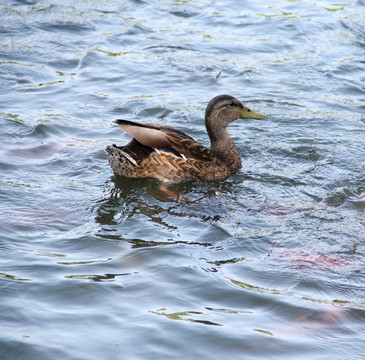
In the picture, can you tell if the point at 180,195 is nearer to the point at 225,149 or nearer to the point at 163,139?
the point at 163,139

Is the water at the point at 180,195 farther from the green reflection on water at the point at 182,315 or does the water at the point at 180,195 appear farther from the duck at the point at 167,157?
the duck at the point at 167,157

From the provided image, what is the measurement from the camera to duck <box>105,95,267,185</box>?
763cm

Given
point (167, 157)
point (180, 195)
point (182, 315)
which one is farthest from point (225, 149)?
point (182, 315)

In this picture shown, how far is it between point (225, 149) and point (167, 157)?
0.91 metres

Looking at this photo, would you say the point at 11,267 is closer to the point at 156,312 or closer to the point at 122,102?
the point at 156,312

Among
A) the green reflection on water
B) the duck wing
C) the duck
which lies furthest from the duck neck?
the green reflection on water

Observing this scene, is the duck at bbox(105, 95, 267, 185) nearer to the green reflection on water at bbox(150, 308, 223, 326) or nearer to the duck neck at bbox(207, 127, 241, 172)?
the duck neck at bbox(207, 127, 241, 172)

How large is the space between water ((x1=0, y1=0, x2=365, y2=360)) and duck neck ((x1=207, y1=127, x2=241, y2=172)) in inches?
11.2

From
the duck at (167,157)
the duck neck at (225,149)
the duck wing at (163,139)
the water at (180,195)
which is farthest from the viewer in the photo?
the duck neck at (225,149)

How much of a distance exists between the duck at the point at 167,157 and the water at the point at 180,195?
161 mm

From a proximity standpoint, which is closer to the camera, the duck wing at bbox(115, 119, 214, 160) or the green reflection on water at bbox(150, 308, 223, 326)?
the green reflection on water at bbox(150, 308, 223, 326)

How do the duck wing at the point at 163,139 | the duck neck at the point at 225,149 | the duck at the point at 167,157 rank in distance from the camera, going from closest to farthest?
1. the duck wing at the point at 163,139
2. the duck at the point at 167,157
3. the duck neck at the point at 225,149

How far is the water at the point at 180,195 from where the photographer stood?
4.88 metres

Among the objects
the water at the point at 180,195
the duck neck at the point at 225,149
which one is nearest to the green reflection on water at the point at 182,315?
the water at the point at 180,195
